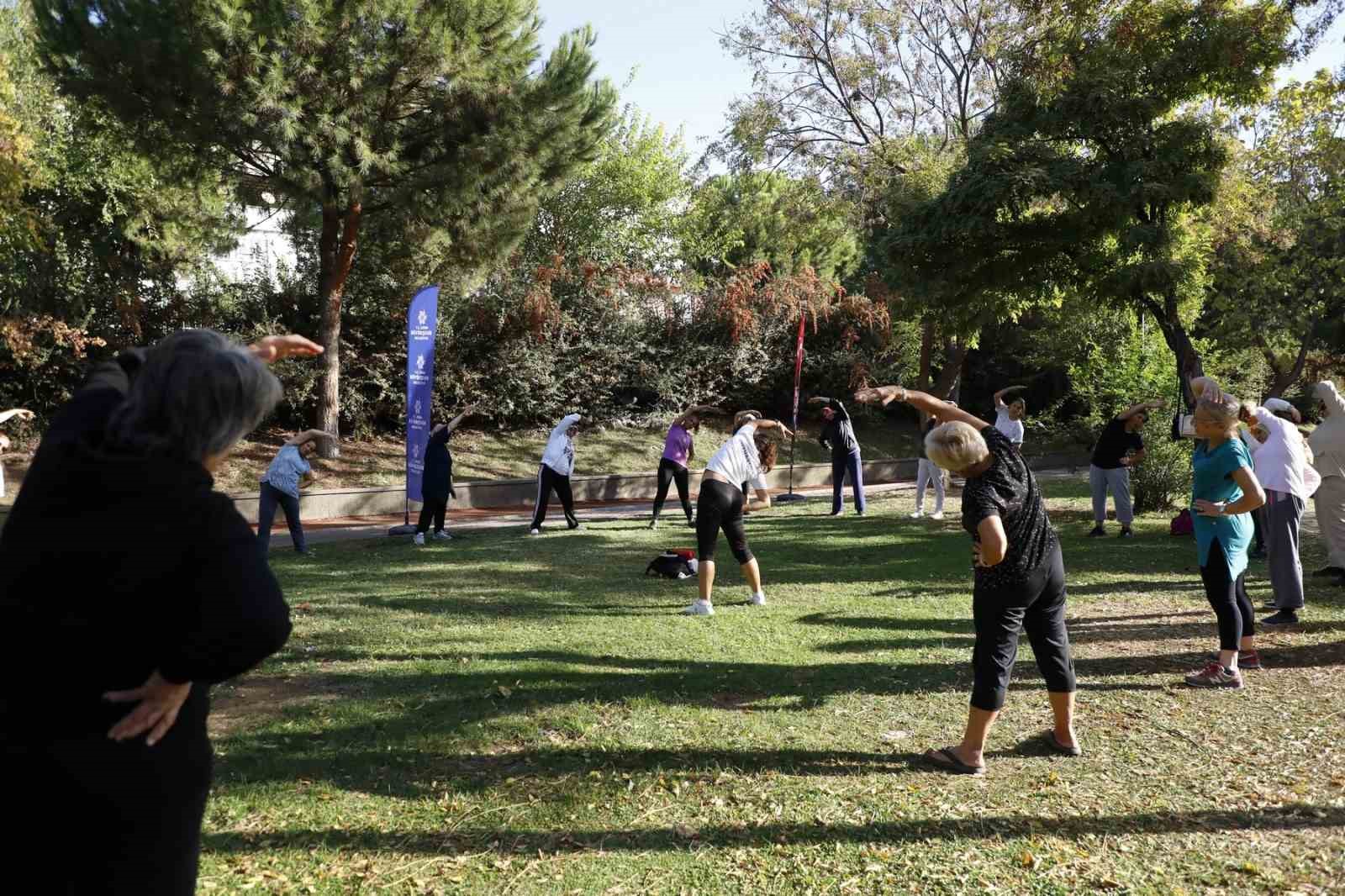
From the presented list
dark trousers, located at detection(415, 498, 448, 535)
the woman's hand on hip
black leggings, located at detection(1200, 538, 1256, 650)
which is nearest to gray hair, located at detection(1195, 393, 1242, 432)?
black leggings, located at detection(1200, 538, 1256, 650)

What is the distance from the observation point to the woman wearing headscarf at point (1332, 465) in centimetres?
804

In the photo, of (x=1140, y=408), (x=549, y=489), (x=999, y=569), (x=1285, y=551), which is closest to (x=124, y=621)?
(x=999, y=569)

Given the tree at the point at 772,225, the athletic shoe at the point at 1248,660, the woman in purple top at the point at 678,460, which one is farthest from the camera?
the tree at the point at 772,225

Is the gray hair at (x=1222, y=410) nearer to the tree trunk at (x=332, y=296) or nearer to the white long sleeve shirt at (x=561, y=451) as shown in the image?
the white long sleeve shirt at (x=561, y=451)

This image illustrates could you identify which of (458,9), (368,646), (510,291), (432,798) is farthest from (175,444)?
(510,291)

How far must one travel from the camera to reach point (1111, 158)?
12094mm

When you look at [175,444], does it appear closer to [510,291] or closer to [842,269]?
[510,291]

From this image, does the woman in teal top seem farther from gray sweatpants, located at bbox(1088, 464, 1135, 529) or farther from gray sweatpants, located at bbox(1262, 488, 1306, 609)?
gray sweatpants, located at bbox(1088, 464, 1135, 529)

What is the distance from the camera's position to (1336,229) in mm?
13977

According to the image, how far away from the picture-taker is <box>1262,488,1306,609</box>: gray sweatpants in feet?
23.3

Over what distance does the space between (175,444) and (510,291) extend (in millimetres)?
20896

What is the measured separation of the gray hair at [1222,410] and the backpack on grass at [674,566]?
5286mm

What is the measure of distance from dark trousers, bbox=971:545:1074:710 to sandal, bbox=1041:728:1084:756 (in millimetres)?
467

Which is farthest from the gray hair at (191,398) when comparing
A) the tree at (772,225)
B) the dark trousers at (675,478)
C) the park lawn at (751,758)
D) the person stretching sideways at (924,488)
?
the tree at (772,225)
